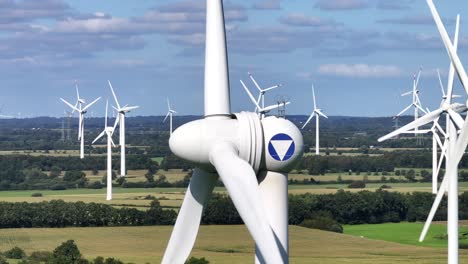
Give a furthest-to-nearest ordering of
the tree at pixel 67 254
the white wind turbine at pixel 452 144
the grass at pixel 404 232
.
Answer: the grass at pixel 404 232, the tree at pixel 67 254, the white wind turbine at pixel 452 144

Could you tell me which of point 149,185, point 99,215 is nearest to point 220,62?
point 99,215

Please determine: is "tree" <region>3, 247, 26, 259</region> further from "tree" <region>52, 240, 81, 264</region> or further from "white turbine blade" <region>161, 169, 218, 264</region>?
"white turbine blade" <region>161, 169, 218, 264</region>

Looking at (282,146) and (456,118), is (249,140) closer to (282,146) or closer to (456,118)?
(282,146)

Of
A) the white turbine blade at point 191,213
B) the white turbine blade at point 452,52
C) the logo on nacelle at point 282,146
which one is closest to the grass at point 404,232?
the white turbine blade at point 452,52

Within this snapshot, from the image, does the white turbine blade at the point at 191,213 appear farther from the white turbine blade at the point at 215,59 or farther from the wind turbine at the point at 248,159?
the white turbine blade at the point at 215,59

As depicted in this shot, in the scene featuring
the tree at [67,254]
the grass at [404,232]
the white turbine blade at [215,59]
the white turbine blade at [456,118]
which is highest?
the white turbine blade at [215,59]

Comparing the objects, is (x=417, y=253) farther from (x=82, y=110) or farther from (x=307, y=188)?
(x=82, y=110)
